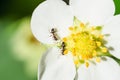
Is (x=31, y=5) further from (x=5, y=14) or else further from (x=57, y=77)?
(x=57, y=77)

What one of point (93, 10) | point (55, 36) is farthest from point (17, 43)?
point (93, 10)

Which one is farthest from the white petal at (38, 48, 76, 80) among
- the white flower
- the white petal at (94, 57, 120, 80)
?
the white petal at (94, 57, 120, 80)

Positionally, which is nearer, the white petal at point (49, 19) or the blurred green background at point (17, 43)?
the white petal at point (49, 19)

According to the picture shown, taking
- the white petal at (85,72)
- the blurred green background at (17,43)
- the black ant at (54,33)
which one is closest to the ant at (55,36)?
the black ant at (54,33)

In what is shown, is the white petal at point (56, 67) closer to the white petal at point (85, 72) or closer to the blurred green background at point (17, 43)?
the white petal at point (85, 72)

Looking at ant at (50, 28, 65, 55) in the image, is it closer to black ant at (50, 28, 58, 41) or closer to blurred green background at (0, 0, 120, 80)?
black ant at (50, 28, 58, 41)

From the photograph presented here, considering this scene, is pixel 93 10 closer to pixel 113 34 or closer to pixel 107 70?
pixel 113 34

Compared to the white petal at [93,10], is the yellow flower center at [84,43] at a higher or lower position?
lower

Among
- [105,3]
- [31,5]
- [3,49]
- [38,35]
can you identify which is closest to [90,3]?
[105,3]
